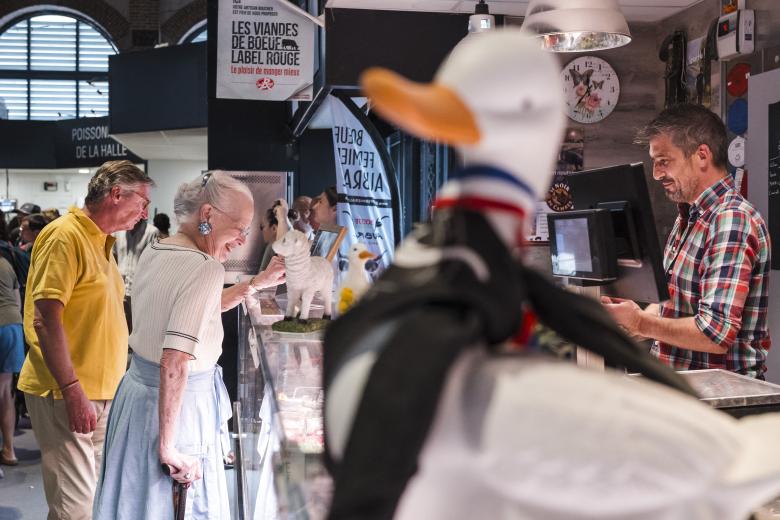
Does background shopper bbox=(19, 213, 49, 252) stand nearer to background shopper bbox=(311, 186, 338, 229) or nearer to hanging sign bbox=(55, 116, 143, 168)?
background shopper bbox=(311, 186, 338, 229)

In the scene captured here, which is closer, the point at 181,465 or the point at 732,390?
the point at 732,390

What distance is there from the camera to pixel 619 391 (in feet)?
2.15

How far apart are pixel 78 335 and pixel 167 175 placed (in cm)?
1363

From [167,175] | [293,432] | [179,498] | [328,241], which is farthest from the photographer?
[167,175]

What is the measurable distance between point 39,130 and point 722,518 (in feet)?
A: 54.8

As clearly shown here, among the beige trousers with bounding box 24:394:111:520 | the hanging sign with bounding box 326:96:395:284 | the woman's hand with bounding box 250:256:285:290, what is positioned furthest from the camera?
the hanging sign with bounding box 326:96:395:284

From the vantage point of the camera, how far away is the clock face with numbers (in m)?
5.46

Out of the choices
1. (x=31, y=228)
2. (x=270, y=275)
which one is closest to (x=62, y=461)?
(x=270, y=275)

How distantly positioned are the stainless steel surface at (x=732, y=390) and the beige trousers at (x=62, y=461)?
7.76ft

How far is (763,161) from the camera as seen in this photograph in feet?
13.8

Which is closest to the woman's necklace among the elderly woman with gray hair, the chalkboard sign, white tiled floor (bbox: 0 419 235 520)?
the elderly woman with gray hair

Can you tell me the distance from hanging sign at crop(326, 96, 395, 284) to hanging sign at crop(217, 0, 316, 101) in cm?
36

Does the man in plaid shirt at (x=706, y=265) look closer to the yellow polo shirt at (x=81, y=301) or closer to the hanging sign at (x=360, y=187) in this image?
the yellow polo shirt at (x=81, y=301)

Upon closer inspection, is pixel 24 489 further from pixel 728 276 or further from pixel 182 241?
pixel 728 276
